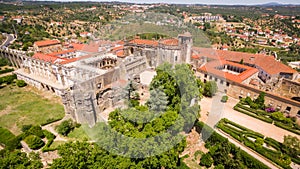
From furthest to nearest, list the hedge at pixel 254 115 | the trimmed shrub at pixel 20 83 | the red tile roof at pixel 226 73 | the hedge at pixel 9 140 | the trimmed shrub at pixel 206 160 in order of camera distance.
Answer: the trimmed shrub at pixel 20 83, the red tile roof at pixel 226 73, the hedge at pixel 254 115, the hedge at pixel 9 140, the trimmed shrub at pixel 206 160

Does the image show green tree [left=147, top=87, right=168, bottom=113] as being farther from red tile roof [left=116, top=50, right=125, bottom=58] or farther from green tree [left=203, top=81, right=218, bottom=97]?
red tile roof [left=116, top=50, right=125, bottom=58]

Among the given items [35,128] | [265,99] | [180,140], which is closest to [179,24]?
[265,99]

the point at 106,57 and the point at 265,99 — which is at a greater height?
the point at 106,57

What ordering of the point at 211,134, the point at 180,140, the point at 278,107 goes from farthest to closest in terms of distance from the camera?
the point at 278,107 → the point at 211,134 → the point at 180,140

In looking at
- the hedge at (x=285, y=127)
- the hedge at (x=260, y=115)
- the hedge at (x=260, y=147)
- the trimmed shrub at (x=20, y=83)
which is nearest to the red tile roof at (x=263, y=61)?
the hedge at (x=260, y=115)

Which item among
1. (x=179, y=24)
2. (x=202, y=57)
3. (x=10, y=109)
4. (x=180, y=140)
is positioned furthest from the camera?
(x=202, y=57)

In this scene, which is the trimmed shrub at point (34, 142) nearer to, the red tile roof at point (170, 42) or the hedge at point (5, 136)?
the hedge at point (5, 136)

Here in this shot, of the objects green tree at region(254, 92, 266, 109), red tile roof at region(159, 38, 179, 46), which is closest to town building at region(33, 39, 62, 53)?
red tile roof at region(159, 38, 179, 46)

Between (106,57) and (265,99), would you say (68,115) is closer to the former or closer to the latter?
(106,57)
